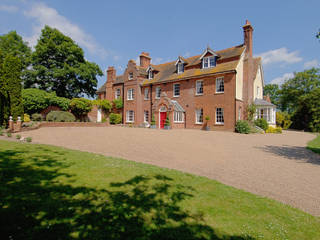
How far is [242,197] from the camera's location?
4.15 meters

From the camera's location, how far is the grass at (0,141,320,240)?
103 inches

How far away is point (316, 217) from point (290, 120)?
41.3 m

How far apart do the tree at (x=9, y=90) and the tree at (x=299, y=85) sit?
2220 inches

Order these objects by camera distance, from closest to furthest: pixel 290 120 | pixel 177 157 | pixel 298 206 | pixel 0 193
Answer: pixel 0 193
pixel 298 206
pixel 177 157
pixel 290 120

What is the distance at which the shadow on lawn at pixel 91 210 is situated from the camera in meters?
2.54

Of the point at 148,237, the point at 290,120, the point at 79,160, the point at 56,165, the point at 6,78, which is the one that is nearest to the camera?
the point at 148,237

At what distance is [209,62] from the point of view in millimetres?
24453

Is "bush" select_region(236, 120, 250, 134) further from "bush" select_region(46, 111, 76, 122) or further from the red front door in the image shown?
"bush" select_region(46, 111, 76, 122)

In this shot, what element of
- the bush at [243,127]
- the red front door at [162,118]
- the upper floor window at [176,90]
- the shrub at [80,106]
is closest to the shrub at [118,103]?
the shrub at [80,106]

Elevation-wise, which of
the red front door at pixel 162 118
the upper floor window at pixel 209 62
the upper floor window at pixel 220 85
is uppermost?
the upper floor window at pixel 209 62

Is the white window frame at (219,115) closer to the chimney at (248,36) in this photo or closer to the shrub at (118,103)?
the chimney at (248,36)

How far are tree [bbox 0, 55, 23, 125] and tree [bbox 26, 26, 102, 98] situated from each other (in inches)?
706

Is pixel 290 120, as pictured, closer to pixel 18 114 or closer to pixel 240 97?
pixel 240 97

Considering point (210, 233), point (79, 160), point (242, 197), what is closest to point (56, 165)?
point (79, 160)
